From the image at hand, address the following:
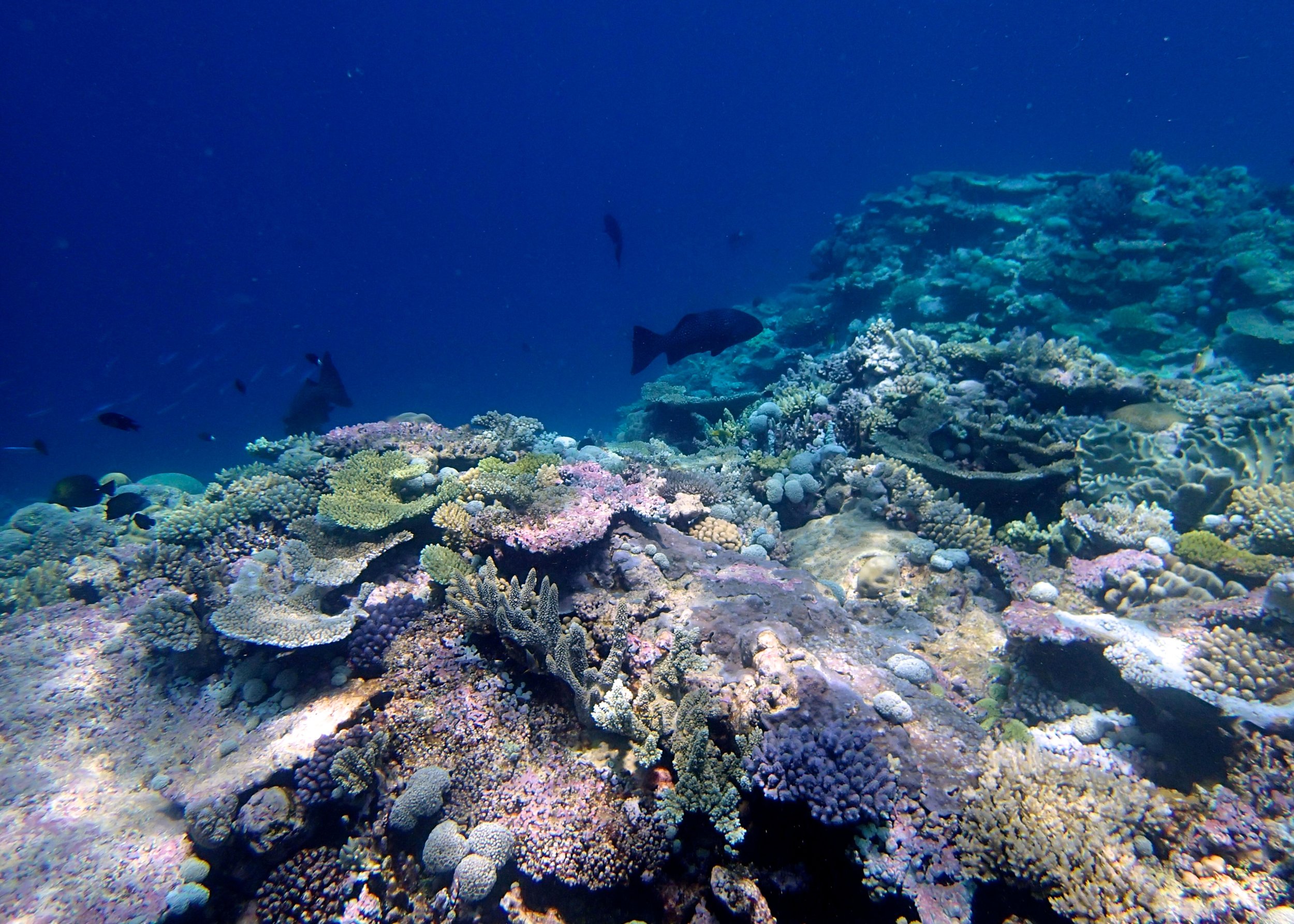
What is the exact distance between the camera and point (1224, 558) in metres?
5.43

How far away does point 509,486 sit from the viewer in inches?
217

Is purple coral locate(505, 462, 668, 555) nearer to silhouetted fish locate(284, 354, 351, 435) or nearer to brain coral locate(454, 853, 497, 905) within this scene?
brain coral locate(454, 853, 497, 905)

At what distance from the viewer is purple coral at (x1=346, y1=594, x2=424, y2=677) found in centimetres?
467

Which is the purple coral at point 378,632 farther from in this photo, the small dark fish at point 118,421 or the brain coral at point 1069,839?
the small dark fish at point 118,421

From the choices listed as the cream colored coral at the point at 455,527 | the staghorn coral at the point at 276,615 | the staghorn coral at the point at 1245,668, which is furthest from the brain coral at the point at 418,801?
the staghorn coral at the point at 1245,668

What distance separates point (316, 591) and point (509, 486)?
78.5 inches

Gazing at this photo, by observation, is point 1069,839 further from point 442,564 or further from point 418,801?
point 442,564

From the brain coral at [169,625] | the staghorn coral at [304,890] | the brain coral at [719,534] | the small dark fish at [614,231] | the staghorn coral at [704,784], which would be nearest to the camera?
the staghorn coral at [704,784]

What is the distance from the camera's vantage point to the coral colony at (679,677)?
3430 millimetres

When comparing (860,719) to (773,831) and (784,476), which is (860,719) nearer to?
(773,831)

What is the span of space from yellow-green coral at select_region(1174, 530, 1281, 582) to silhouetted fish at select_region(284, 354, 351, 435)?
574 inches

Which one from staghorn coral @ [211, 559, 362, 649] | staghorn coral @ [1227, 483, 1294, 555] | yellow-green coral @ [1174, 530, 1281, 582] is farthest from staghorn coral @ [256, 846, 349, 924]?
staghorn coral @ [1227, 483, 1294, 555]

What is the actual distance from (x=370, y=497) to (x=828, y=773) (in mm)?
5041

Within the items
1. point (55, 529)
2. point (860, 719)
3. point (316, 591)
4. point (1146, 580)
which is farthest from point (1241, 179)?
point (55, 529)
